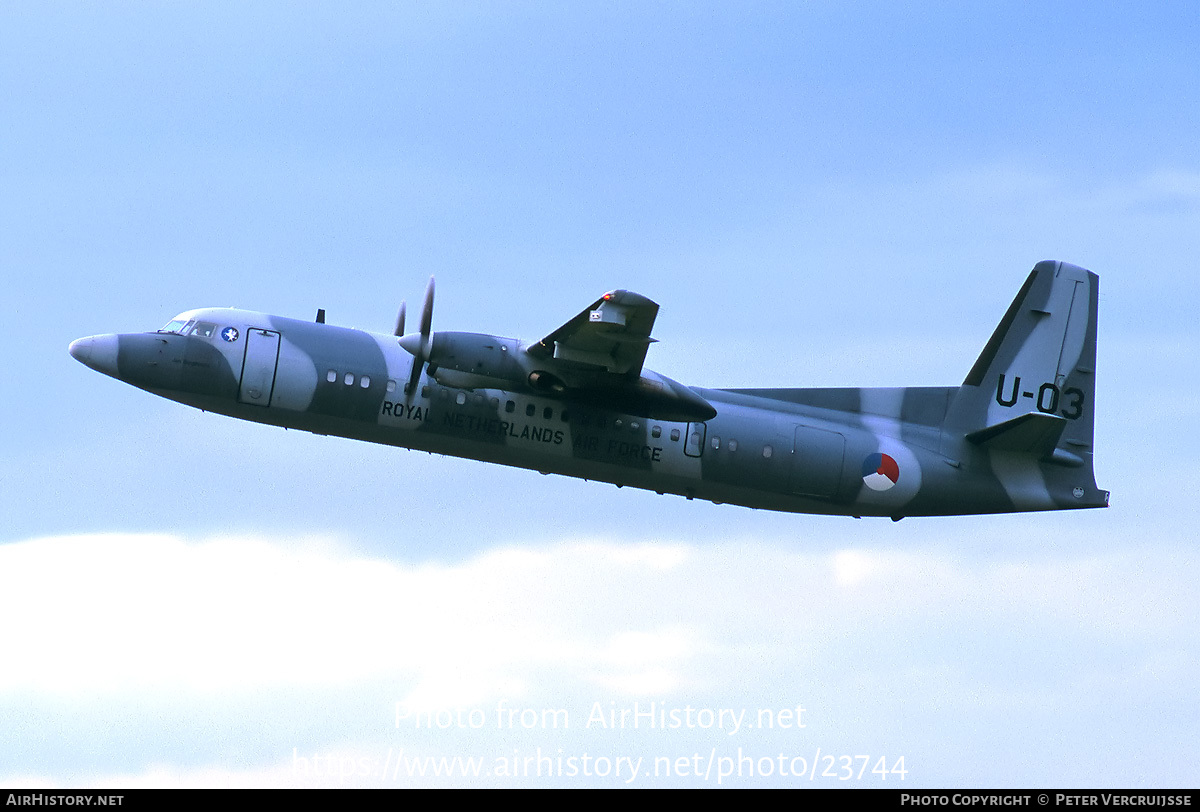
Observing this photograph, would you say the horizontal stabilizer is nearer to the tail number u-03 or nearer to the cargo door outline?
the tail number u-03

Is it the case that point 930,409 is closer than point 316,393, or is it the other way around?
point 316,393

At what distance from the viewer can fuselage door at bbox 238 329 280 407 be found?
2662 centimetres

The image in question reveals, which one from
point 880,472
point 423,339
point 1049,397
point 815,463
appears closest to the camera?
point 423,339

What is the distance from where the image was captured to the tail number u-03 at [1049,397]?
31.7 metres

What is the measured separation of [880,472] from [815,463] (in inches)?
57.3

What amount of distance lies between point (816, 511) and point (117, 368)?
13.9 m

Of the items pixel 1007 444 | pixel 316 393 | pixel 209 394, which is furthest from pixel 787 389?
pixel 209 394

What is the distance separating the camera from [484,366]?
2600cm

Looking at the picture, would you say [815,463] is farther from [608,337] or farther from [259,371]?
[259,371]

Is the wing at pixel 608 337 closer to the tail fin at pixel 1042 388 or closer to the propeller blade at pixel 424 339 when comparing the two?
the propeller blade at pixel 424 339

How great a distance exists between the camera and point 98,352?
26.7m

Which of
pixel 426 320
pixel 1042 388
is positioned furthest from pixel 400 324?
pixel 1042 388
